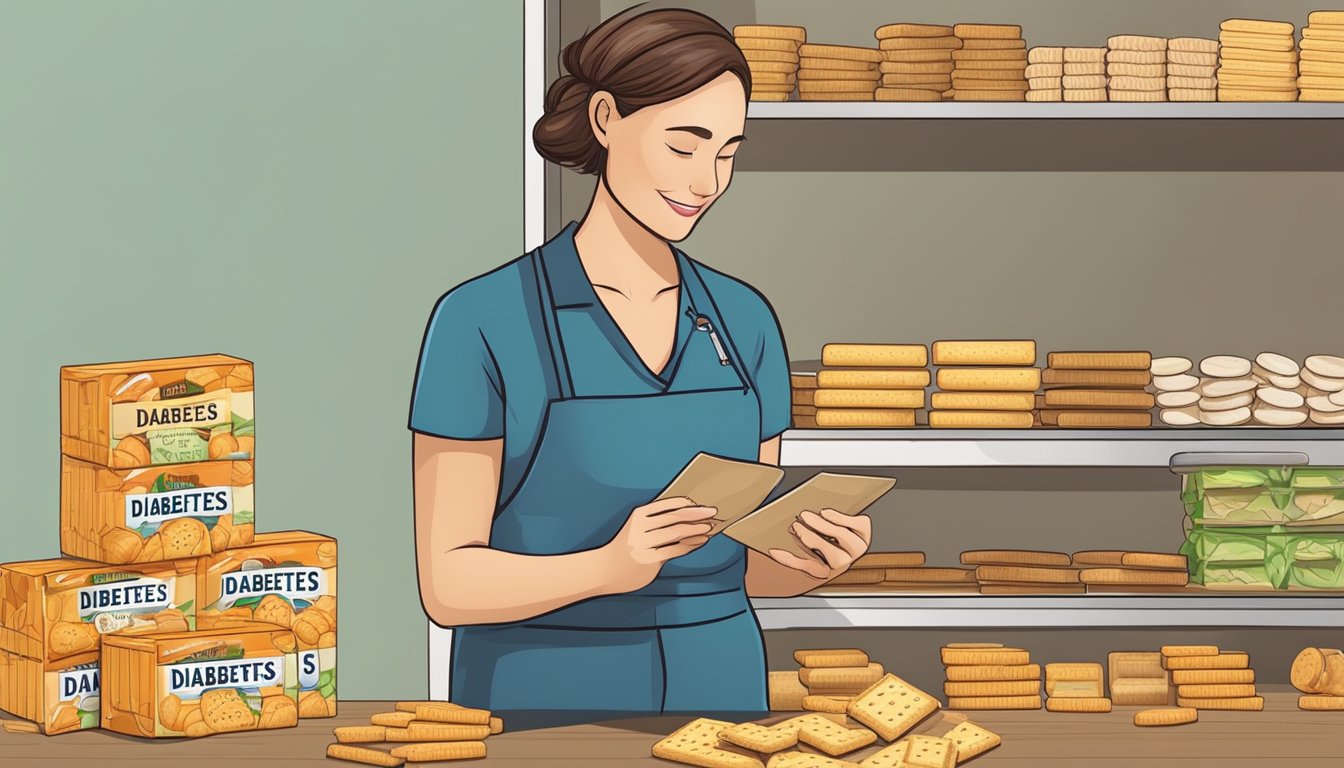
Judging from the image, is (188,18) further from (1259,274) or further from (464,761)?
(1259,274)

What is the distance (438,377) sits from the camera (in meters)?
2.03

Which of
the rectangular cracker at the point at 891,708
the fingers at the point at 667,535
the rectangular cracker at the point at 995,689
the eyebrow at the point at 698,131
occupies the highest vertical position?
the eyebrow at the point at 698,131

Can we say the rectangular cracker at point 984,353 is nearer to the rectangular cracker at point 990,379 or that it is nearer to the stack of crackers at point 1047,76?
the rectangular cracker at point 990,379

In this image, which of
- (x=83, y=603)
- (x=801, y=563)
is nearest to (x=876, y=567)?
(x=801, y=563)

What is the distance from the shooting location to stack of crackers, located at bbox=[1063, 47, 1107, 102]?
9.51ft

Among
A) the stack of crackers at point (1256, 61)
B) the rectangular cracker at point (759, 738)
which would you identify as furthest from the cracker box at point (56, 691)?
the stack of crackers at point (1256, 61)

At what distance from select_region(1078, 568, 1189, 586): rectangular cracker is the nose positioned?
4.43 feet

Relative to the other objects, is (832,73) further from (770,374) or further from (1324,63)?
(1324,63)

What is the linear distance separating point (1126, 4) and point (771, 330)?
5.34ft

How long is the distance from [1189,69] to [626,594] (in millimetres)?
1683

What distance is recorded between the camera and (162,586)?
1.86m

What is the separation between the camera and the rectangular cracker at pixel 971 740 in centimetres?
175

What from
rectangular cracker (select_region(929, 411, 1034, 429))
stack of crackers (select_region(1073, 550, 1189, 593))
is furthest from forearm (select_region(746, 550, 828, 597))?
stack of crackers (select_region(1073, 550, 1189, 593))

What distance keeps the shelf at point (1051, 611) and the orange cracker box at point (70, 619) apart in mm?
1377
